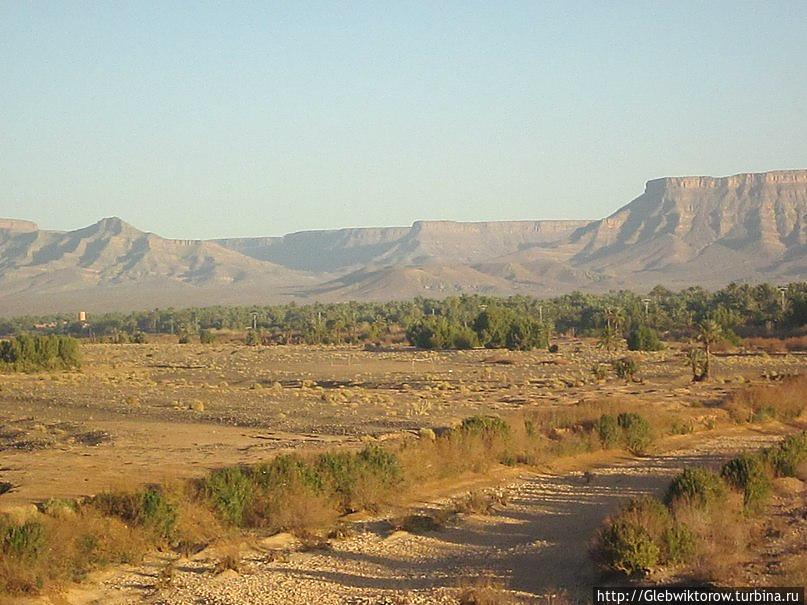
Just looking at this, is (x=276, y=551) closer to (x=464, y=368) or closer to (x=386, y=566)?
(x=386, y=566)

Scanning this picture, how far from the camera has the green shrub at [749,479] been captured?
19734 mm

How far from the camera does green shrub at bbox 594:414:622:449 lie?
3072cm

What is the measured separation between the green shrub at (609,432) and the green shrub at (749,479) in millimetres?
9038

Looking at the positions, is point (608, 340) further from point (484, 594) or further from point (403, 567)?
point (484, 594)

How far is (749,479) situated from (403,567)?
23.4 ft

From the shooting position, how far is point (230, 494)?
20.1 metres

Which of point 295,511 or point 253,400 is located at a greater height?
point 295,511

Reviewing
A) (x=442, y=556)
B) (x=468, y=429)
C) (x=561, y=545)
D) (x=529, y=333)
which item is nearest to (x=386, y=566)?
(x=442, y=556)

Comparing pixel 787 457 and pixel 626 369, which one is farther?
pixel 626 369

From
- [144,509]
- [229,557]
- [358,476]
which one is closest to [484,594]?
[229,557]

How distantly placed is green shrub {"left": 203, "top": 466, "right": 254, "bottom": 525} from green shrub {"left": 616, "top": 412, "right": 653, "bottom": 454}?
13419 millimetres

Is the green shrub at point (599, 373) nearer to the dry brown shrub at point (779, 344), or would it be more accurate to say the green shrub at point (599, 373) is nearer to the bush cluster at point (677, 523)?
the dry brown shrub at point (779, 344)

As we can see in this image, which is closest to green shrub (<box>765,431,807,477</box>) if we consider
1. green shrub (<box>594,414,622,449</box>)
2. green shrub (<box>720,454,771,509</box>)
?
green shrub (<box>720,454,771,509</box>)

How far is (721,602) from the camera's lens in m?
13.1
